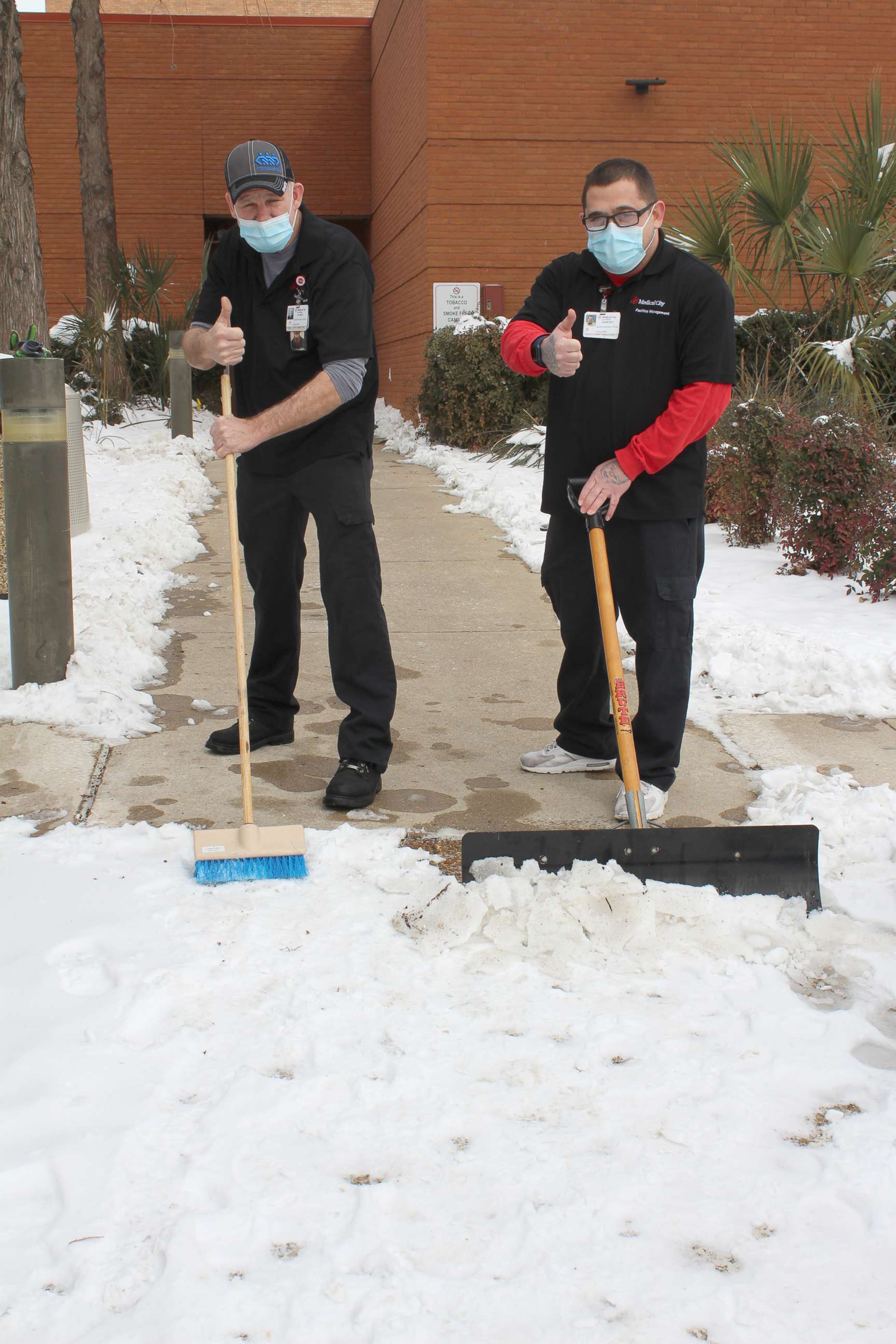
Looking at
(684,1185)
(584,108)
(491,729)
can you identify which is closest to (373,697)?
(491,729)

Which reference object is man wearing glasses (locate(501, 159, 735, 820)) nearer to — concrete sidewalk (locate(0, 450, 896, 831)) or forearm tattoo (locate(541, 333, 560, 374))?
forearm tattoo (locate(541, 333, 560, 374))

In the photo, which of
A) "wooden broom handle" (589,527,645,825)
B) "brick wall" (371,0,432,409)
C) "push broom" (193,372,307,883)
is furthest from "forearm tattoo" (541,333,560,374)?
"brick wall" (371,0,432,409)

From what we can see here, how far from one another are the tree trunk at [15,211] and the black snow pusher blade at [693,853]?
8.51m

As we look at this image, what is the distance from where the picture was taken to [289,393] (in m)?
3.81

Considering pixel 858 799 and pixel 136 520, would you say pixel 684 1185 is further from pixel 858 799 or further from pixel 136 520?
pixel 136 520

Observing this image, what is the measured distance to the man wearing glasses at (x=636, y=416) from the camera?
3.40 m

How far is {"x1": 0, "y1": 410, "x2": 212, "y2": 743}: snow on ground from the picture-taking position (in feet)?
14.5

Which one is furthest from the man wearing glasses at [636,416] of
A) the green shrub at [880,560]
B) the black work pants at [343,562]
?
the green shrub at [880,560]

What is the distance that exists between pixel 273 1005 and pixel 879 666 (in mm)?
3283

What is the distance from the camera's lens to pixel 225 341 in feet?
11.6

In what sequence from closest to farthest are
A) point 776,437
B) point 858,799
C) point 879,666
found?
1. point 858,799
2. point 879,666
3. point 776,437

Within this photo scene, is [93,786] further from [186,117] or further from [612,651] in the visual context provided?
[186,117]

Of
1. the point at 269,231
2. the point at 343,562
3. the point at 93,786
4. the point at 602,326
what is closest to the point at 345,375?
the point at 269,231

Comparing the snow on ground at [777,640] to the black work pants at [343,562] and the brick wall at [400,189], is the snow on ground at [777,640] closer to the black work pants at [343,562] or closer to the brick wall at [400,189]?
the black work pants at [343,562]
